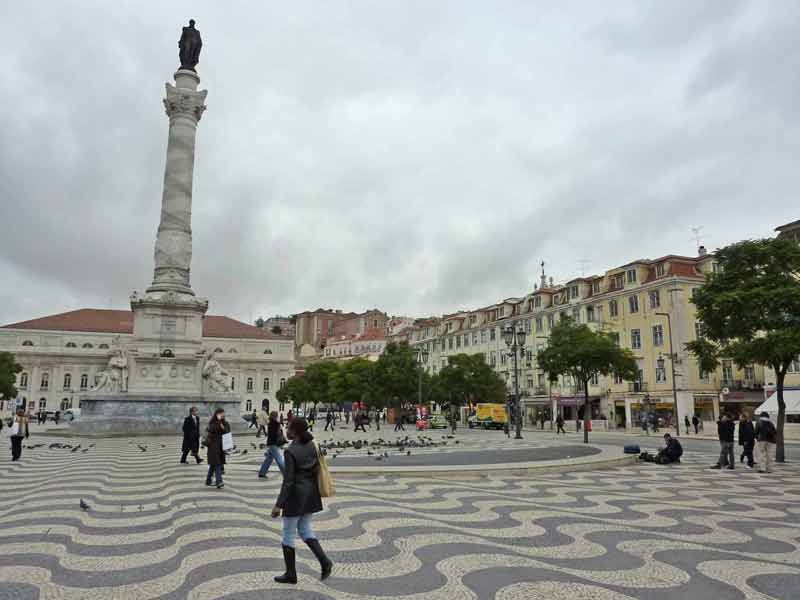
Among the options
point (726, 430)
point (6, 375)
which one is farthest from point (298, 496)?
point (6, 375)

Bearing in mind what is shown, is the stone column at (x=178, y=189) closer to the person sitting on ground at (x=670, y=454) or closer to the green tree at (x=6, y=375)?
the person sitting on ground at (x=670, y=454)

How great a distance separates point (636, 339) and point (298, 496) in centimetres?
4983

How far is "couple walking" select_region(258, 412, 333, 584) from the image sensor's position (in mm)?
5598

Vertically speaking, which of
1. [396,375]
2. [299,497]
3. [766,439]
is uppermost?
[396,375]

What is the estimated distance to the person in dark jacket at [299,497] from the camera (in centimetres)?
560

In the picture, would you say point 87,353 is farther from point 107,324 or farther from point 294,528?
point 294,528

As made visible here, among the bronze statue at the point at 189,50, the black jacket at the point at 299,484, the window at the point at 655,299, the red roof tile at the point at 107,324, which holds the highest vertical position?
the bronze statue at the point at 189,50

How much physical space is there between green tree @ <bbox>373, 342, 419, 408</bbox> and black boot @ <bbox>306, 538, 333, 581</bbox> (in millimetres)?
50176

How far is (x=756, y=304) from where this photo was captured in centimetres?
1788

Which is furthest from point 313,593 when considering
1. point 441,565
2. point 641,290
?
point 641,290

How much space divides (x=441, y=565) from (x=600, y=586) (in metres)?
1.65

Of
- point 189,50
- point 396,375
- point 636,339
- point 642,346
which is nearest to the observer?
point 189,50

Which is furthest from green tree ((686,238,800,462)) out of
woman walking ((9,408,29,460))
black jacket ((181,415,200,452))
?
woman walking ((9,408,29,460))

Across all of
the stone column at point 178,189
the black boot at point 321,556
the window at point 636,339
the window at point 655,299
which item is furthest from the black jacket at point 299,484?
the window at point 636,339
